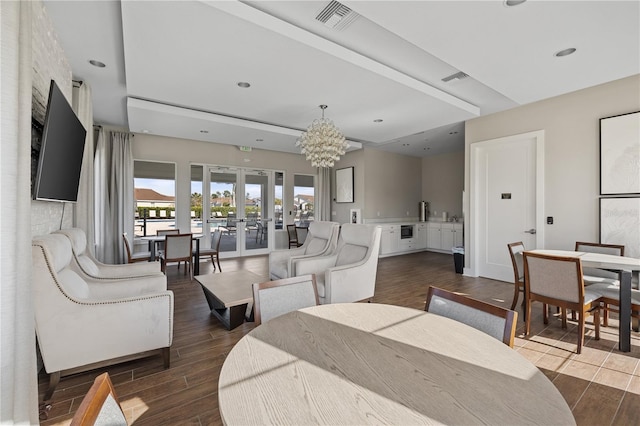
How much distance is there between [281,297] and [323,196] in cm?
680

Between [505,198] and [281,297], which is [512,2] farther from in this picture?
[505,198]

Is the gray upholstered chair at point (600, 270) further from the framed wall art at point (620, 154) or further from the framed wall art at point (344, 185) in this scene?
the framed wall art at point (344, 185)

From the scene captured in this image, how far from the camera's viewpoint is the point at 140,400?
1.84 m

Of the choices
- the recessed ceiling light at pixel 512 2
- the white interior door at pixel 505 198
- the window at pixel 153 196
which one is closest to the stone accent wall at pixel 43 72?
the window at pixel 153 196

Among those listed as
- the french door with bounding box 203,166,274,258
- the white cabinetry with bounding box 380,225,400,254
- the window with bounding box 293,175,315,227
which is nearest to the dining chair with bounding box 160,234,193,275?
the french door with bounding box 203,166,274,258

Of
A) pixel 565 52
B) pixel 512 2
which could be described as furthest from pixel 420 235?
pixel 512 2

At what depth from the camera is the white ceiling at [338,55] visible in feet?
7.58

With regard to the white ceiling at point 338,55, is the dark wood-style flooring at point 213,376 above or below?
below

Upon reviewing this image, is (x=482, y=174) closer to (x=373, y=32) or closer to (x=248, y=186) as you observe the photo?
(x=373, y=32)

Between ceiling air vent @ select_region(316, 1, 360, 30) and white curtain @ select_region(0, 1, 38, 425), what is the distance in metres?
1.99

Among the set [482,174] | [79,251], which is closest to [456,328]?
[79,251]

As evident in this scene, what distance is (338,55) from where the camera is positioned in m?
2.95

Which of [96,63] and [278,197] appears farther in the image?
[278,197]

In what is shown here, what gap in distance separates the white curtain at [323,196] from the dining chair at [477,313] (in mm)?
6777
